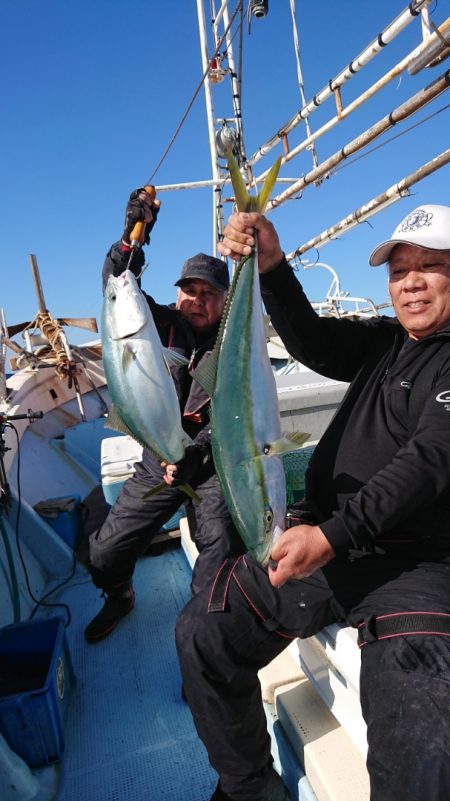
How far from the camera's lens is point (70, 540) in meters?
4.82

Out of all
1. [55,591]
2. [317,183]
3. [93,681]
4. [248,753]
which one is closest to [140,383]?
[248,753]

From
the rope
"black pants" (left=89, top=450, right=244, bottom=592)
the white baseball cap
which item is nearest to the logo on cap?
the white baseball cap

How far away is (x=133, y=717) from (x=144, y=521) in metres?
1.17

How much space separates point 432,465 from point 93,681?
2.81 metres

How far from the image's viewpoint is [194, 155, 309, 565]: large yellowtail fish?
5.15 feet

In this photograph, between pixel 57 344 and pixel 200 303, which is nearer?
pixel 200 303

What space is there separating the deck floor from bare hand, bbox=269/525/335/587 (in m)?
1.57

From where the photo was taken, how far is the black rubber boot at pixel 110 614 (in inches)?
136

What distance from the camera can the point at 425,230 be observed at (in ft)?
5.95

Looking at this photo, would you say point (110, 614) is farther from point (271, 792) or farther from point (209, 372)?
Result: point (209, 372)

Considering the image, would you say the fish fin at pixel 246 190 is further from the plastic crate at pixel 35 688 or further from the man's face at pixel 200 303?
the plastic crate at pixel 35 688

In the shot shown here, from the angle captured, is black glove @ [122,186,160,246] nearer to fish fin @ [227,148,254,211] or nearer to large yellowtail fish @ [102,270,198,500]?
large yellowtail fish @ [102,270,198,500]

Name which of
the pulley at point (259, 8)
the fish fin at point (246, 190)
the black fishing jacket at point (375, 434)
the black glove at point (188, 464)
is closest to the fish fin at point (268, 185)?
the fish fin at point (246, 190)

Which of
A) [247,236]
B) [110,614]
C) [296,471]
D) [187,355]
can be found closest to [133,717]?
[110,614]
